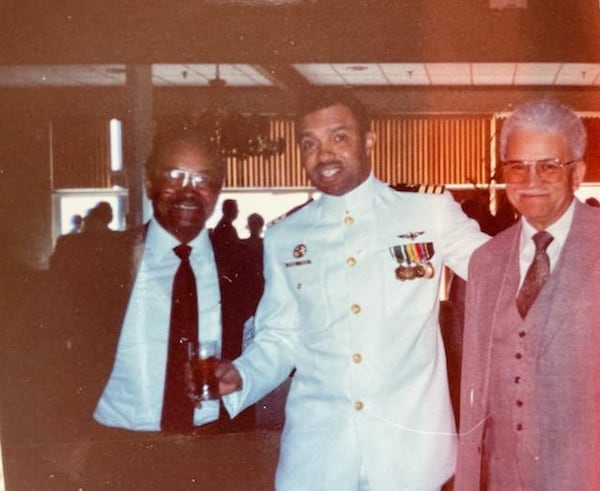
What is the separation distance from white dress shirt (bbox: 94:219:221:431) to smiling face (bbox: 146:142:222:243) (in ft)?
0.17

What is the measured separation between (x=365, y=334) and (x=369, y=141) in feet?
1.43

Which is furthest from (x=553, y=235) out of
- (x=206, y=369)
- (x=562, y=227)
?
(x=206, y=369)

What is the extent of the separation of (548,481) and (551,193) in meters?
0.62

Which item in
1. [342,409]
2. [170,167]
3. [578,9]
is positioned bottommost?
[342,409]

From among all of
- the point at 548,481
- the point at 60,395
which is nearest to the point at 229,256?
the point at 60,395

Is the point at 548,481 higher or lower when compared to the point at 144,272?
lower

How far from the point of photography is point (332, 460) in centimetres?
170

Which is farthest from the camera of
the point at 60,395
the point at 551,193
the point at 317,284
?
the point at 60,395

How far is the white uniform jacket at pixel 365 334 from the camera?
1.66m

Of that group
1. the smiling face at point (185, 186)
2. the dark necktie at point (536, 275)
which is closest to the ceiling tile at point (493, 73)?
the dark necktie at point (536, 275)

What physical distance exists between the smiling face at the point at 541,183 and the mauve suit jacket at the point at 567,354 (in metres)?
0.04

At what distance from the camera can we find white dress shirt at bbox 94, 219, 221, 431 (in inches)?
68.7

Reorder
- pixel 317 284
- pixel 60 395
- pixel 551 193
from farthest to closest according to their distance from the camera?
pixel 60 395 → pixel 317 284 → pixel 551 193

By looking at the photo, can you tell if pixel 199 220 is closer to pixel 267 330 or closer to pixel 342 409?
pixel 267 330
